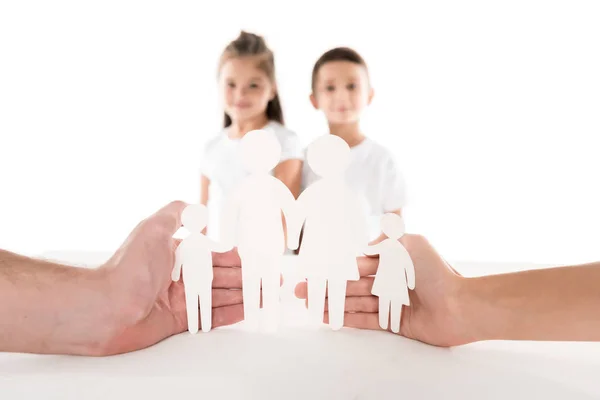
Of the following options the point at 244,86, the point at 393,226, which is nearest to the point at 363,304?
the point at 393,226

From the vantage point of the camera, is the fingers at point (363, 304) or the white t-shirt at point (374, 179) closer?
the fingers at point (363, 304)

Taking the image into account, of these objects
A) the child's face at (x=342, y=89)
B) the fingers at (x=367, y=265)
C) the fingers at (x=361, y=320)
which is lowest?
the fingers at (x=361, y=320)

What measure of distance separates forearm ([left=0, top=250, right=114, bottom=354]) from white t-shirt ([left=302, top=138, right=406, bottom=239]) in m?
0.87

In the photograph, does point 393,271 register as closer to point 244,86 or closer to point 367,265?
point 367,265

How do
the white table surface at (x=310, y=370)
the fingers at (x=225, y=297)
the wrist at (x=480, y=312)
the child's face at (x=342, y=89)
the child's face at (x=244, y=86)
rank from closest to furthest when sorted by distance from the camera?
1. the white table surface at (x=310, y=370)
2. the wrist at (x=480, y=312)
3. the fingers at (x=225, y=297)
4. the child's face at (x=342, y=89)
5. the child's face at (x=244, y=86)

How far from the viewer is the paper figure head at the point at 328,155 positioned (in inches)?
27.6

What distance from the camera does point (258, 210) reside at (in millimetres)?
712

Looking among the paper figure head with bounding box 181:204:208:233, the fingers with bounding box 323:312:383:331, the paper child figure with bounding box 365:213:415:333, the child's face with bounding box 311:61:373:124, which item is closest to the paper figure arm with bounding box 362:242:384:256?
the paper child figure with bounding box 365:213:415:333

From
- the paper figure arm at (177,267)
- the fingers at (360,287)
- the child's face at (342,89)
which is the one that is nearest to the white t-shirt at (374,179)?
the child's face at (342,89)

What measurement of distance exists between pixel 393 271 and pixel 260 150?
0.73 feet

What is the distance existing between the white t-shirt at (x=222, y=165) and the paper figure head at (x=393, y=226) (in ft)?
2.80

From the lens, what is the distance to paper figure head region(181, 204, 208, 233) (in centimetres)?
71

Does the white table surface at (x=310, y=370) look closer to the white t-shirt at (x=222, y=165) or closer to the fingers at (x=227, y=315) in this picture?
the fingers at (x=227, y=315)

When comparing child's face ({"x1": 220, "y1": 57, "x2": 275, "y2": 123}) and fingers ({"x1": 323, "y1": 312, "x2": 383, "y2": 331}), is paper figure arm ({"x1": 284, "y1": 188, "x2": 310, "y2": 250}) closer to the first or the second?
fingers ({"x1": 323, "y1": 312, "x2": 383, "y2": 331})
